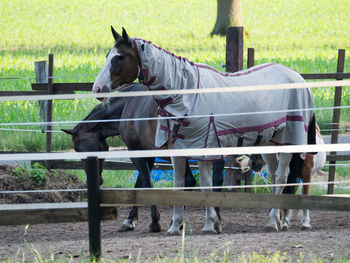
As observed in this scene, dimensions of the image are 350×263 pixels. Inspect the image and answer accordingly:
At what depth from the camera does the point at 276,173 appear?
693 centimetres

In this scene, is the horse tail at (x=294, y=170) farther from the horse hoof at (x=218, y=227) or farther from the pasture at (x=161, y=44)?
the horse hoof at (x=218, y=227)

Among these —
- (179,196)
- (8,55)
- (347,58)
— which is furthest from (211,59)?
(179,196)

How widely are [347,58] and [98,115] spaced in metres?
15.2

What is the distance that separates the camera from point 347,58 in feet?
69.2

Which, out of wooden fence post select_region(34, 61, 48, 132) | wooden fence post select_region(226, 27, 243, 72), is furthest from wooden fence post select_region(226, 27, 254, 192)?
wooden fence post select_region(34, 61, 48, 132)

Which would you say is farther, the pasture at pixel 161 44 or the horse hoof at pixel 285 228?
the horse hoof at pixel 285 228

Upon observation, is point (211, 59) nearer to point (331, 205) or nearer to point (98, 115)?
point (98, 115)

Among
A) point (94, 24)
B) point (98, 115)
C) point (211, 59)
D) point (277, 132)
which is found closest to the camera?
point (277, 132)

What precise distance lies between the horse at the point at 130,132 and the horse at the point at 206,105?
63 cm

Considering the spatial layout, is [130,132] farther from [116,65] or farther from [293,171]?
[293,171]

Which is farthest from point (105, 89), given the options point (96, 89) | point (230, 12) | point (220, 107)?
point (230, 12)

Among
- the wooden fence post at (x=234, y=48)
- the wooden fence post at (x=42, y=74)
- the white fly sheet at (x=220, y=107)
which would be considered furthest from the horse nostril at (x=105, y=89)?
the wooden fence post at (x=42, y=74)

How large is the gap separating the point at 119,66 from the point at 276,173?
7.19ft

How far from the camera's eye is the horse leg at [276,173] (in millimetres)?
6617
